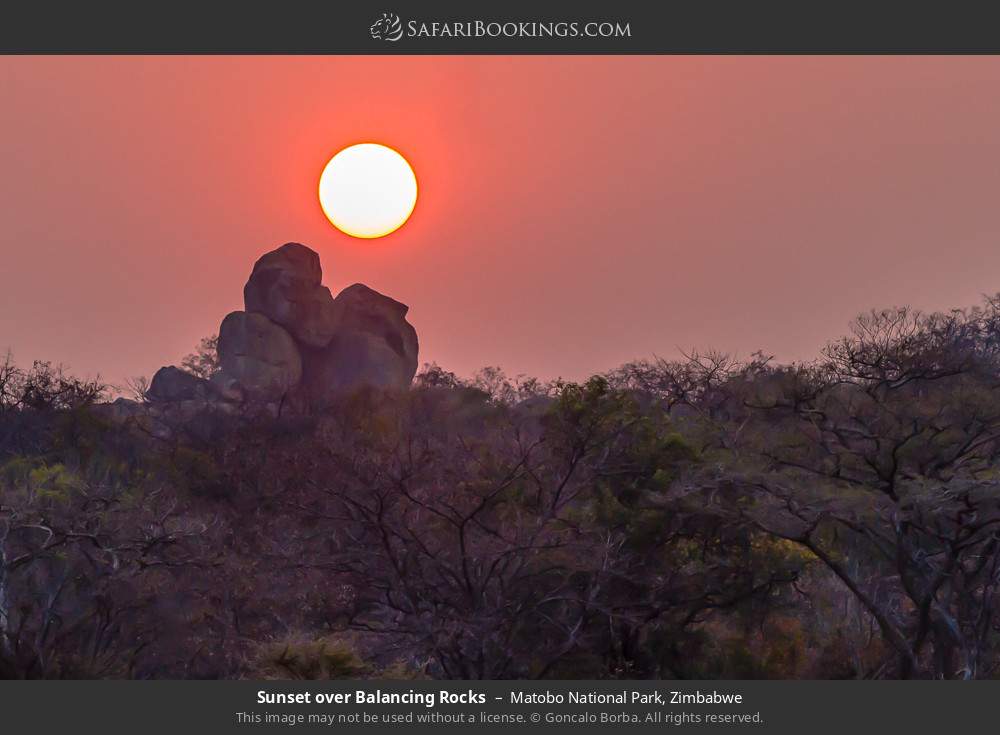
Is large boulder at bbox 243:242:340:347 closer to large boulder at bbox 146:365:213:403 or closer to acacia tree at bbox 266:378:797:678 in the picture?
large boulder at bbox 146:365:213:403

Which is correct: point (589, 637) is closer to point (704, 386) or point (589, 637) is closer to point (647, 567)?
point (647, 567)

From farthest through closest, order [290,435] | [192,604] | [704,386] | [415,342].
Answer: [415,342] < [290,435] < [704,386] < [192,604]

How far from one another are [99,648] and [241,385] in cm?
4265

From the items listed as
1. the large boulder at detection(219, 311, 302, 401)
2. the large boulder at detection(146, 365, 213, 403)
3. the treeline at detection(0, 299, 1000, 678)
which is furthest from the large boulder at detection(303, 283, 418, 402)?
the treeline at detection(0, 299, 1000, 678)

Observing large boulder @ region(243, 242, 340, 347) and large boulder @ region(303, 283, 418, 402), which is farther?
large boulder @ region(303, 283, 418, 402)

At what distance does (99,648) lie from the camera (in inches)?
884

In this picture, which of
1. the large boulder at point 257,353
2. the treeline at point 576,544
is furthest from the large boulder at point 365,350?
the treeline at point 576,544

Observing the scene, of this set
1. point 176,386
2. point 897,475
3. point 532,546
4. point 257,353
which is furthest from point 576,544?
point 257,353

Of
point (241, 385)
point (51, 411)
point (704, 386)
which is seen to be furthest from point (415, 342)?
point (704, 386)

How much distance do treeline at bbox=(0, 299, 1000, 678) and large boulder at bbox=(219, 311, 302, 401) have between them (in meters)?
39.8

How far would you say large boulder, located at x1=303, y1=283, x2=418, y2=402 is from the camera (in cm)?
7025

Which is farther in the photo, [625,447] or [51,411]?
[51,411]

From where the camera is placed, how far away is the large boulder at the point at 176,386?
61969 millimetres

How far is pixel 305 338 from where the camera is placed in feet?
232
